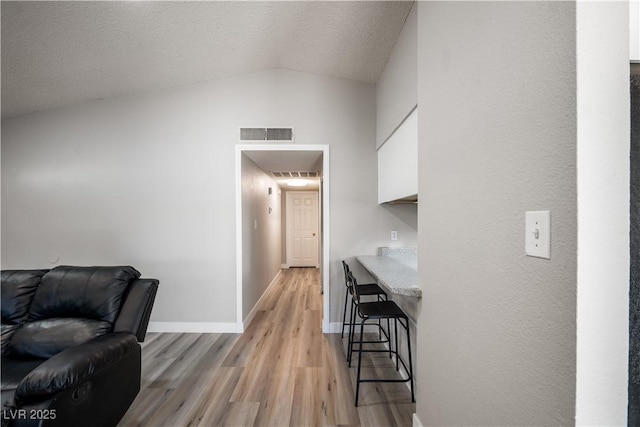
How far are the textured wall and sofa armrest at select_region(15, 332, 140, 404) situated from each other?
2065 millimetres

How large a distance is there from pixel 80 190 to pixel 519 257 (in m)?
4.05

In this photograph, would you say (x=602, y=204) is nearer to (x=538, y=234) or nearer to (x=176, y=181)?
(x=538, y=234)

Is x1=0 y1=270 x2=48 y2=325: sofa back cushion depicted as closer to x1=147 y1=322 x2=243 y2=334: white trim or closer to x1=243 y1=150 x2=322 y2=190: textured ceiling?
x1=147 y1=322 x2=243 y2=334: white trim

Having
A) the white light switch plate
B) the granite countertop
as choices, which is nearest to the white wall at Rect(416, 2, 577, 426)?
the white light switch plate

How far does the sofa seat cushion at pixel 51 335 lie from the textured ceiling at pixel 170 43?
217 centimetres

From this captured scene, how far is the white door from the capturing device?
697 centimetres

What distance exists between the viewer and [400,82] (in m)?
2.10

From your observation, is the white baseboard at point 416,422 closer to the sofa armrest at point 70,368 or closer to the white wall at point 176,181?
the white wall at point 176,181

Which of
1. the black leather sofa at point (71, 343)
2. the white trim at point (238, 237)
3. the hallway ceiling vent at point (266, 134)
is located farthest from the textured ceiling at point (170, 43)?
the black leather sofa at point (71, 343)

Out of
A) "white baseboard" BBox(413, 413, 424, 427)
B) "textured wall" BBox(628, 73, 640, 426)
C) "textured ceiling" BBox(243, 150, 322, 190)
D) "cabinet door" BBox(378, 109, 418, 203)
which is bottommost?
"white baseboard" BBox(413, 413, 424, 427)

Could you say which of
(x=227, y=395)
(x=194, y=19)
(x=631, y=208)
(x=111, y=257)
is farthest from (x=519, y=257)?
(x=111, y=257)

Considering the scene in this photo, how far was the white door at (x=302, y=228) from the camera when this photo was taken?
22.9 feet

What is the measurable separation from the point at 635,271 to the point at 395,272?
4.83ft

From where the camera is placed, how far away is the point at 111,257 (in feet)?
9.71
